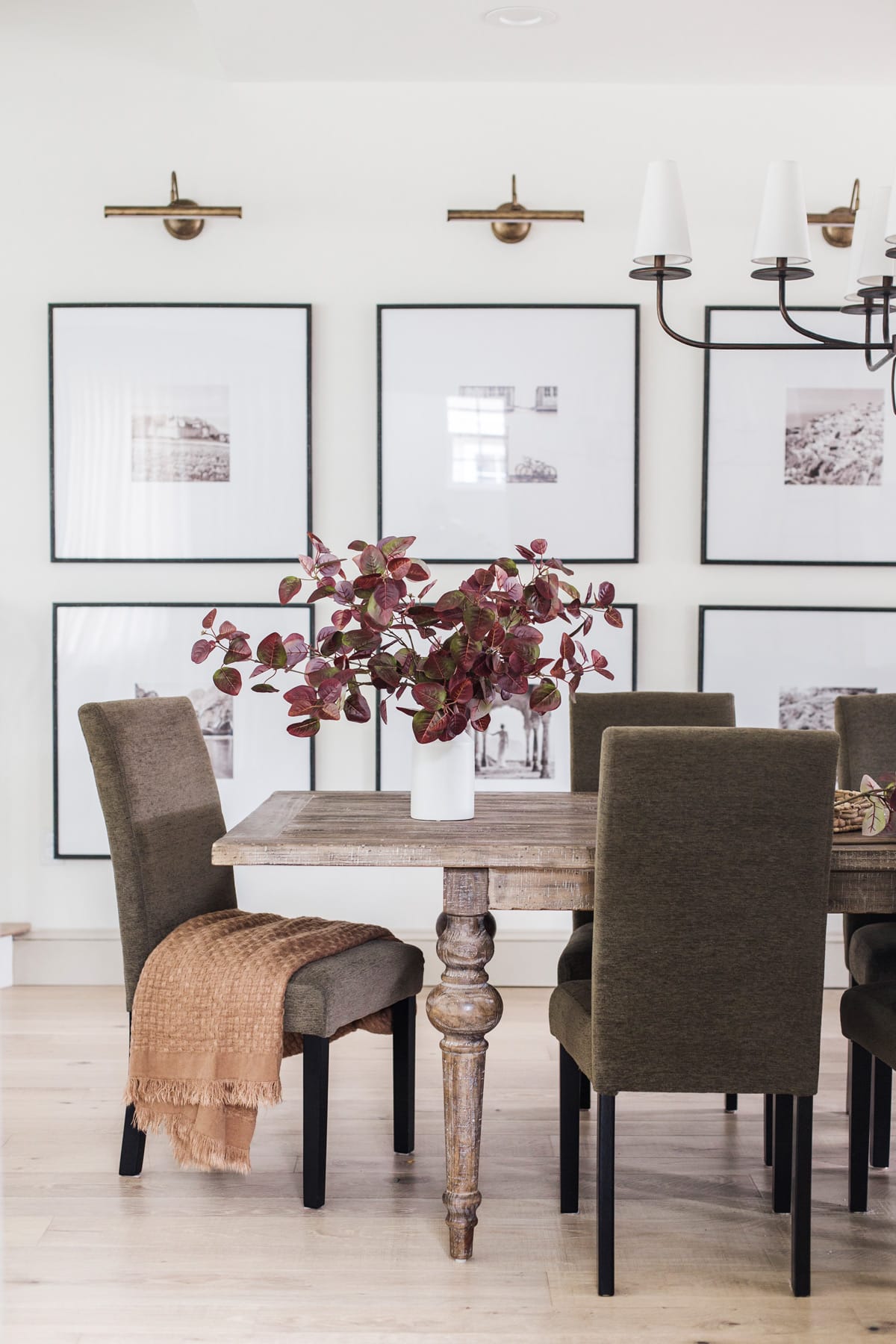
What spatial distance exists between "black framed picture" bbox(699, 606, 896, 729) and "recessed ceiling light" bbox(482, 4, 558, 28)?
1762 mm

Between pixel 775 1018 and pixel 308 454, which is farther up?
pixel 308 454

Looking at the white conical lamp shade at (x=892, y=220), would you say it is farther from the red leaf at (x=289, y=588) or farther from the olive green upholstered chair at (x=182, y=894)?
the olive green upholstered chair at (x=182, y=894)

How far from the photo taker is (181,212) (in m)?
3.74

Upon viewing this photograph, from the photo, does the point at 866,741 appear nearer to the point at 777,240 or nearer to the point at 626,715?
the point at 626,715

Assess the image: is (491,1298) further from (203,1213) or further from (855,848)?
(855,848)

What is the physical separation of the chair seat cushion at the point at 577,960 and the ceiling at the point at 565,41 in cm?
242

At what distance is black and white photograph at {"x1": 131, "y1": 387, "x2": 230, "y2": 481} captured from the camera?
3.90 meters

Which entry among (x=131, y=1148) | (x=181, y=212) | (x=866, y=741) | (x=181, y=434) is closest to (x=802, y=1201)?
(x=866, y=741)

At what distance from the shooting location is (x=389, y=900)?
3.99 m

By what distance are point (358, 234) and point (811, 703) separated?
80.9 inches

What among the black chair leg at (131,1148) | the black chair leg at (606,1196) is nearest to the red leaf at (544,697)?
the black chair leg at (606,1196)

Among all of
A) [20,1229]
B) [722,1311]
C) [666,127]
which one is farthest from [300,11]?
[722,1311]

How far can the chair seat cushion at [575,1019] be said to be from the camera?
2164 millimetres

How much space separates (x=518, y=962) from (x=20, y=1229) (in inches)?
76.3
